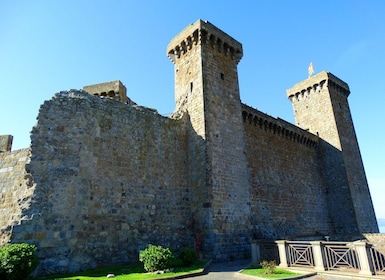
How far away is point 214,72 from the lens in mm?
16219

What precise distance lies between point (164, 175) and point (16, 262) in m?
7.10

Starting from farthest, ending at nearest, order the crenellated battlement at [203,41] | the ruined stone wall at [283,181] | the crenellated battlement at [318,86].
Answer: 1. the crenellated battlement at [318,86]
2. the ruined stone wall at [283,181]
3. the crenellated battlement at [203,41]

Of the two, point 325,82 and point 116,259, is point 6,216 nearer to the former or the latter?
point 116,259

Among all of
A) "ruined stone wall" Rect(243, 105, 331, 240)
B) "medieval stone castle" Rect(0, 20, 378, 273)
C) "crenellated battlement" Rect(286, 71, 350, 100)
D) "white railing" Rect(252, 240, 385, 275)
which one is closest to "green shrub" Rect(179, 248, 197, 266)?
"medieval stone castle" Rect(0, 20, 378, 273)

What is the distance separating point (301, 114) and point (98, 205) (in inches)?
881

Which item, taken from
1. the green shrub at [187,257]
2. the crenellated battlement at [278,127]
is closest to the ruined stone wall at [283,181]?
the crenellated battlement at [278,127]

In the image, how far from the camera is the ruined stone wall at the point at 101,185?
10219mm

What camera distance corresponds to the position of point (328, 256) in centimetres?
1032

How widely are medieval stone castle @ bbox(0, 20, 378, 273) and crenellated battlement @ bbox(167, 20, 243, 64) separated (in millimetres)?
64

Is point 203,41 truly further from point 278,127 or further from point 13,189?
point 13,189

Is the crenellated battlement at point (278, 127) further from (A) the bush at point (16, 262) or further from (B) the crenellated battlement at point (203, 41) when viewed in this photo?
(A) the bush at point (16, 262)

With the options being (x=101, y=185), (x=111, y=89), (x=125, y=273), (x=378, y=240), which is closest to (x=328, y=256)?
(x=125, y=273)

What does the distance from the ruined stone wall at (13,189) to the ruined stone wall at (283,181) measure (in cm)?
1124

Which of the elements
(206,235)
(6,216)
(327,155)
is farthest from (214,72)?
(327,155)
